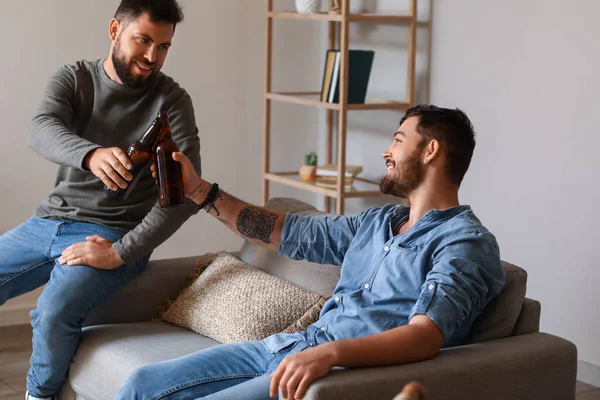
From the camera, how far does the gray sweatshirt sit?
262 cm

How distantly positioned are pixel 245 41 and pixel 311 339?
8.88 feet

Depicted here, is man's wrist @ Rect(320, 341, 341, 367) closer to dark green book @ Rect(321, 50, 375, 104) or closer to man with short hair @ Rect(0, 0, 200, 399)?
man with short hair @ Rect(0, 0, 200, 399)

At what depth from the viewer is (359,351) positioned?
1799mm

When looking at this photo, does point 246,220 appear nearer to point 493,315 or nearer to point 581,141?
point 493,315

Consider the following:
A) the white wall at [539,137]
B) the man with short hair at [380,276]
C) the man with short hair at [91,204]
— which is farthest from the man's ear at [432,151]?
the white wall at [539,137]

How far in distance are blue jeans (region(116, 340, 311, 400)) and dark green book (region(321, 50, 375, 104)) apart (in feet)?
6.78

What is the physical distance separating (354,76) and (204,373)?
2211 mm

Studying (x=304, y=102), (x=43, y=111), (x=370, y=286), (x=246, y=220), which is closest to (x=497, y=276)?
(x=370, y=286)

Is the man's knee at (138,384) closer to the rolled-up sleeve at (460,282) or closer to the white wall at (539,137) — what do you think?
the rolled-up sleeve at (460,282)

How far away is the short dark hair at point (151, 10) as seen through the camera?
2557 mm

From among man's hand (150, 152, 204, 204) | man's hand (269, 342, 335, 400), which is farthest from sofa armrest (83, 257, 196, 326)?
man's hand (269, 342, 335, 400)

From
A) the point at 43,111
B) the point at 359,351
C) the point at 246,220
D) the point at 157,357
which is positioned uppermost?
the point at 43,111

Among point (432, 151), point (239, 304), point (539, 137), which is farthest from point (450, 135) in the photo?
point (539, 137)

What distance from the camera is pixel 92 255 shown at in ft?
8.20
